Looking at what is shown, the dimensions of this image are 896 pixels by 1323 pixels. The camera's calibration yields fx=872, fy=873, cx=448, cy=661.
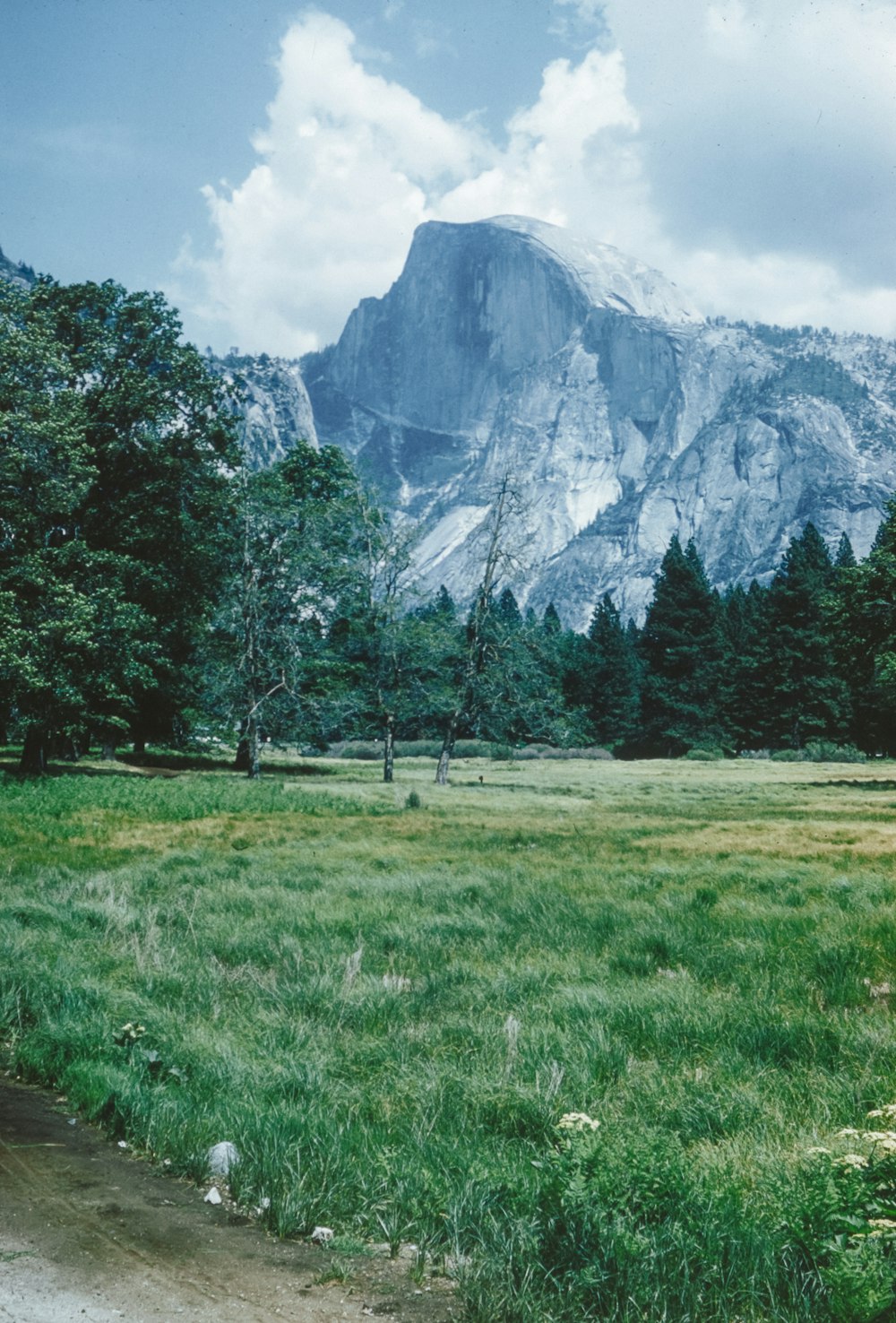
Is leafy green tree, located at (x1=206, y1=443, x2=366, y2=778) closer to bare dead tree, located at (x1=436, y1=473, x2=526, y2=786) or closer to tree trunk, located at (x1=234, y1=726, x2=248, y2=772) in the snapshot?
tree trunk, located at (x1=234, y1=726, x2=248, y2=772)

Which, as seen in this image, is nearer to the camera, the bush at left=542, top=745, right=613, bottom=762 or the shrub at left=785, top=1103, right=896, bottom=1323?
the shrub at left=785, top=1103, right=896, bottom=1323

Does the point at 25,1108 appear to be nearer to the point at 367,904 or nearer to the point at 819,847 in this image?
the point at 367,904

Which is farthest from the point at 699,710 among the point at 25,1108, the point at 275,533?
the point at 25,1108

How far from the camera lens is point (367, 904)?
10.0 metres

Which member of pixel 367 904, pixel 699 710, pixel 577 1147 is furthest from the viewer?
pixel 699 710

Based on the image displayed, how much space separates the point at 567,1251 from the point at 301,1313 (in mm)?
1005

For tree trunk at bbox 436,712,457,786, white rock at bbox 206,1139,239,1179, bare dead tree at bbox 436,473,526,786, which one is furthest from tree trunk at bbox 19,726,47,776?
white rock at bbox 206,1139,239,1179

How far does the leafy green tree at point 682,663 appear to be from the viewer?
279 ft

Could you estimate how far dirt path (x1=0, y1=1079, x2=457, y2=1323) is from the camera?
311cm

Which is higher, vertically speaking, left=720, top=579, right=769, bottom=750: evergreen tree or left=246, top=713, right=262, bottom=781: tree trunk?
left=720, top=579, right=769, bottom=750: evergreen tree

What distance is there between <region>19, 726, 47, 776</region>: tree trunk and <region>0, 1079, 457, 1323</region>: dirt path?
89.8 ft

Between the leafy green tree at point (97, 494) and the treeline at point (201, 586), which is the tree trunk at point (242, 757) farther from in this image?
the leafy green tree at point (97, 494)

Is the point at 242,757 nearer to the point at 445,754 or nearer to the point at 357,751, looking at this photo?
the point at 445,754

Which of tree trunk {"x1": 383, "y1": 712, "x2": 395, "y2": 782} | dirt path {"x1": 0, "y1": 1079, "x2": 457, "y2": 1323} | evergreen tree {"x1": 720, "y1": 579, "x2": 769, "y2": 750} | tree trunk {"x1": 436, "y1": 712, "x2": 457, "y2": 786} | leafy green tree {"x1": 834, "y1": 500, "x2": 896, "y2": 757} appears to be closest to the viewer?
dirt path {"x1": 0, "y1": 1079, "x2": 457, "y2": 1323}
